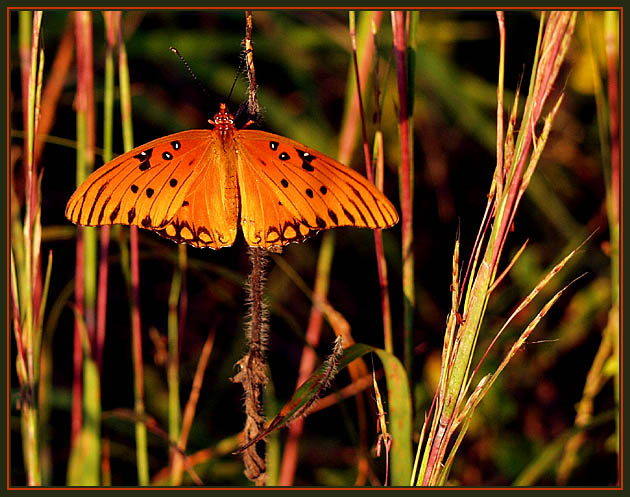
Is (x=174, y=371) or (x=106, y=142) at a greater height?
(x=106, y=142)

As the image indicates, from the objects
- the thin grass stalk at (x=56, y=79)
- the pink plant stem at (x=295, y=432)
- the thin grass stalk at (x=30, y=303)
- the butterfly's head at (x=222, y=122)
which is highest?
the thin grass stalk at (x=56, y=79)

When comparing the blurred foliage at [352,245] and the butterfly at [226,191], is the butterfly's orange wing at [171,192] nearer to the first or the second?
the butterfly at [226,191]

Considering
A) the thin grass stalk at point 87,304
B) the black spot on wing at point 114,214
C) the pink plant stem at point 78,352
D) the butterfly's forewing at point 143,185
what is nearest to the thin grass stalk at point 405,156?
the butterfly's forewing at point 143,185

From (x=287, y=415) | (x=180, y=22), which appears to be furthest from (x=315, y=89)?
(x=287, y=415)

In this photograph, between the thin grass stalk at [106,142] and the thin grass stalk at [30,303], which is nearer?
the thin grass stalk at [30,303]

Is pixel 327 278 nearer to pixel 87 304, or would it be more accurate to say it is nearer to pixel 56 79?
pixel 87 304

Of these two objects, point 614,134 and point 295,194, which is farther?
point 614,134

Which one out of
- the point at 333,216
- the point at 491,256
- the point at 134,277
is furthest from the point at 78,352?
the point at 491,256

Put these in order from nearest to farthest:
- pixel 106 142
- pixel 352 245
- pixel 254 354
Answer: pixel 254 354
pixel 106 142
pixel 352 245

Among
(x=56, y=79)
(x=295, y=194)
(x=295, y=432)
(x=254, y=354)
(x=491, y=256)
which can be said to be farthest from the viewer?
(x=56, y=79)
